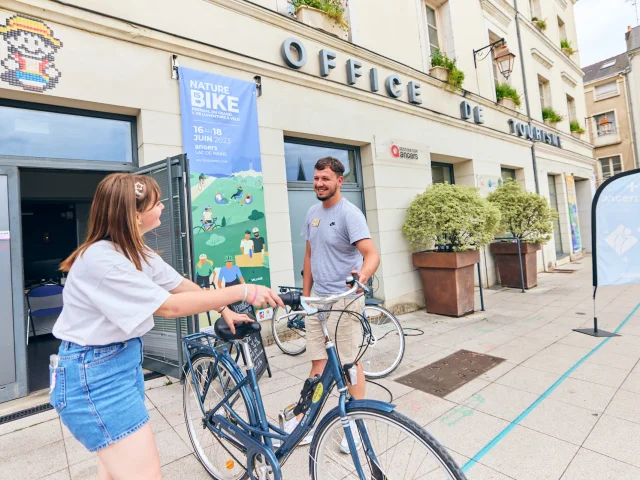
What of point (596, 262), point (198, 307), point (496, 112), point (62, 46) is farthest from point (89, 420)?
point (496, 112)

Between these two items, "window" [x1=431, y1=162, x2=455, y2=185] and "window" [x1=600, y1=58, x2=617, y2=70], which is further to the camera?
"window" [x1=600, y1=58, x2=617, y2=70]

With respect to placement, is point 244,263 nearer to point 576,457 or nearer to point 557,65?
point 576,457

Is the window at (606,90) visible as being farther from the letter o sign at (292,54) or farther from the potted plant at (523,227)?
the letter o sign at (292,54)

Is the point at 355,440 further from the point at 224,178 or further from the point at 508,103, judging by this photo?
the point at 508,103

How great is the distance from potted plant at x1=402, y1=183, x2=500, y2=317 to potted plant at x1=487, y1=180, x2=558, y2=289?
222 centimetres

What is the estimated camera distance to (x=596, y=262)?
14.6 ft

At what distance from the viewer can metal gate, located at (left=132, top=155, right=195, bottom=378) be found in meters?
3.51

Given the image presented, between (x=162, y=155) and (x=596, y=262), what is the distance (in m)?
5.50

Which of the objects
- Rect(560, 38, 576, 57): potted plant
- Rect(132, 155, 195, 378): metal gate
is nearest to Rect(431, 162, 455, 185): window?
Rect(132, 155, 195, 378): metal gate

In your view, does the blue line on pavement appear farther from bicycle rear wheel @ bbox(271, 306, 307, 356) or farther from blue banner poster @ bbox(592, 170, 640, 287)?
bicycle rear wheel @ bbox(271, 306, 307, 356)

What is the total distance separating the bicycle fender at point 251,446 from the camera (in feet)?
5.14

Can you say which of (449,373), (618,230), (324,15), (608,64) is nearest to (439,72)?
(324,15)

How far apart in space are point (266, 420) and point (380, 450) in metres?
0.60

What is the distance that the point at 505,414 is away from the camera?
2668mm
